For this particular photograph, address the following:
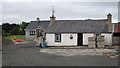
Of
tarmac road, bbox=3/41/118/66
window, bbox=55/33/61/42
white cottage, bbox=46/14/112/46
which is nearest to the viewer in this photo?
tarmac road, bbox=3/41/118/66

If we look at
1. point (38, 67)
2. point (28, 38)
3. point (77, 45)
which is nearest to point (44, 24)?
point (28, 38)

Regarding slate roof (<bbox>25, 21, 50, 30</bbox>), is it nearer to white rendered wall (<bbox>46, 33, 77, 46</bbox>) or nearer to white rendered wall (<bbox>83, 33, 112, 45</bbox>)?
white rendered wall (<bbox>46, 33, 77, 46</bbox>)

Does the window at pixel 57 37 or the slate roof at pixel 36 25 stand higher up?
the slate roof at pixel 36 25

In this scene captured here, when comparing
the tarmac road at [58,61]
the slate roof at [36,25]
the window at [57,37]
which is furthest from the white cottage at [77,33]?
the slate roof at [36,25]

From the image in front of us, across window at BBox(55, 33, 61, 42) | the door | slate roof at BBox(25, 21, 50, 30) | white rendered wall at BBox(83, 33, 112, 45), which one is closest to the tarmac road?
white rendered wall at BBox(83, 33, 112, 45)

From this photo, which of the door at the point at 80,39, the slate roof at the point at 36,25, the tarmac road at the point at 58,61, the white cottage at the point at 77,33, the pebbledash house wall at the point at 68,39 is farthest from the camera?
the slate roof at the point at 36,25

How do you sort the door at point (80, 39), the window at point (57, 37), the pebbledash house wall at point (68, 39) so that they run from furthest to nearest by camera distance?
the window at point (57, 37) → the door at point (80, 39) → the pebbledash house wall at point (68, 39)

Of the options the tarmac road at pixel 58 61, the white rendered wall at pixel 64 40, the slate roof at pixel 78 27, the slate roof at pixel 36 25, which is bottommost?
the tarmac road at pixel 58 61

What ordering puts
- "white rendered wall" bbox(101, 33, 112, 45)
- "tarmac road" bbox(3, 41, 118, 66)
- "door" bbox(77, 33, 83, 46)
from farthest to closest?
"door" bbox(77, 33, 83, 46) < "white rendered wall" bbox(101, 33, 112, 45) < "tarmac road" bbox(3, 41, 118, 66)

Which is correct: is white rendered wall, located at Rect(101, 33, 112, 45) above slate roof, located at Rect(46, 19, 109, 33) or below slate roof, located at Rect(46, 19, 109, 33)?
below

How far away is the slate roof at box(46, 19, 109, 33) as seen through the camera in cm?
2509

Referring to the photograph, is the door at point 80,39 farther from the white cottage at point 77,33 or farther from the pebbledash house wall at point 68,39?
the pebbledash house wall at point 68,39

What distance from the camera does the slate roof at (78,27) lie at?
25094mm

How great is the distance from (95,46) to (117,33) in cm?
864
